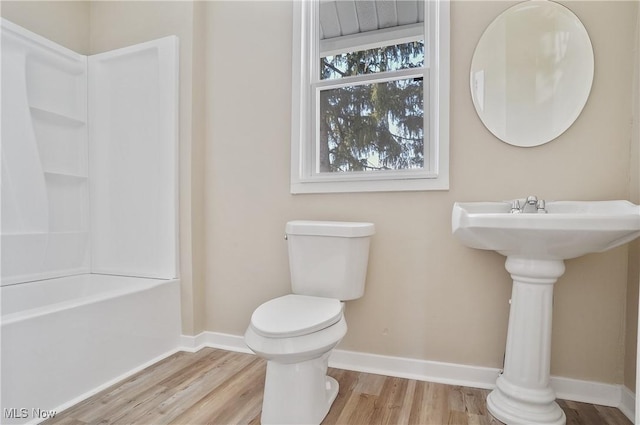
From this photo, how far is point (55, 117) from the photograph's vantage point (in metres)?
2.25

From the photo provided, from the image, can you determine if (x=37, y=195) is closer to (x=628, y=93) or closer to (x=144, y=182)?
(x=144, y=182)

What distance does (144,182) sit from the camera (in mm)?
2279

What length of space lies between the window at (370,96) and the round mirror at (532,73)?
198mm

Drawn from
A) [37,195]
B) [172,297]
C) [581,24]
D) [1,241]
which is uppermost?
[581,24]

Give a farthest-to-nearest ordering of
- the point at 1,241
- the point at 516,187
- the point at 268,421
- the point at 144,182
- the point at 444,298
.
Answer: the point at 144,182, the point at 1,241, the point at 444,298, the point at 516,187, the point at 268,421

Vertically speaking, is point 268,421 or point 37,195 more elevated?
point 37,195

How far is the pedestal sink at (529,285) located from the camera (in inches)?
48.7

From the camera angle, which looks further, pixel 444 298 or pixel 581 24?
pixel 444 298

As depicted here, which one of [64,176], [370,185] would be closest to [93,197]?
[64,176]

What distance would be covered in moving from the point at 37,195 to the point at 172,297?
1.02 metres

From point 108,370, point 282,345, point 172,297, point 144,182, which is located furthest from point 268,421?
point 144,182

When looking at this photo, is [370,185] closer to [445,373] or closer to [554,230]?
[554,230]

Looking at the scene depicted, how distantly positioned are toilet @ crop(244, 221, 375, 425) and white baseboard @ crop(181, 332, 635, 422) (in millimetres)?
274

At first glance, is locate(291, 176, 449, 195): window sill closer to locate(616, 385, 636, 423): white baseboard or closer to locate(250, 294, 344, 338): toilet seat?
locate(250, 294, 344, 338): toilet seat
